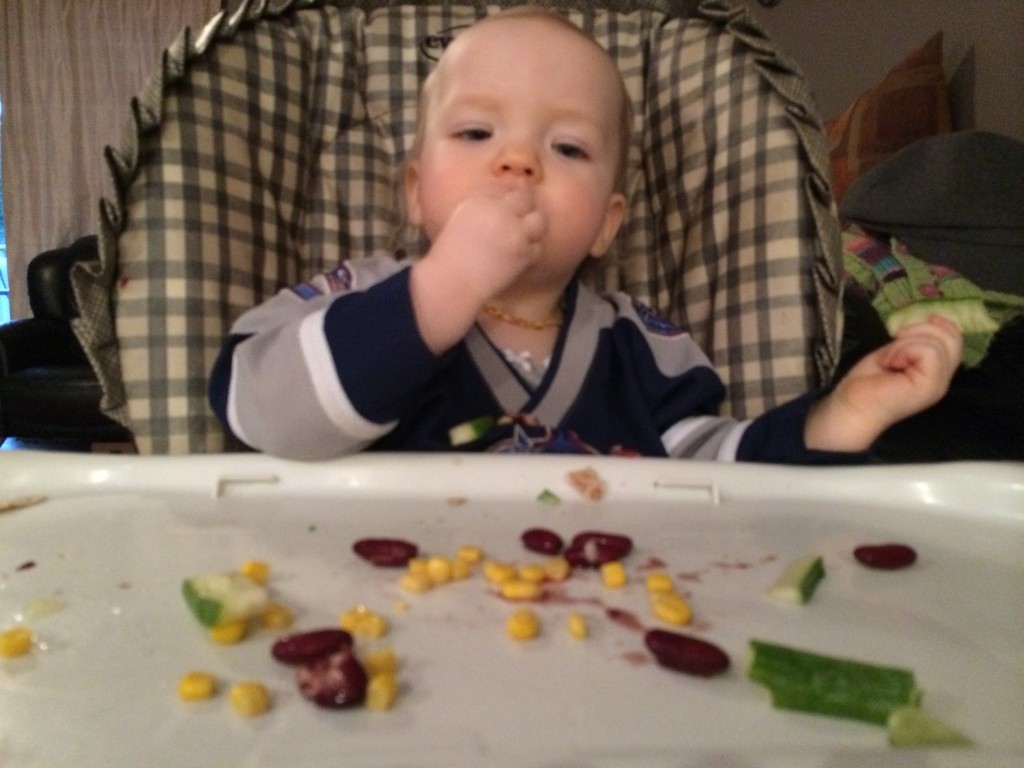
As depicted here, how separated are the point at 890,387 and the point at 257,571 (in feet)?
1.90

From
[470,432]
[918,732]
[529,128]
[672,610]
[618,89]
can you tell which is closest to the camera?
[918,732]

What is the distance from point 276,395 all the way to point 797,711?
0.50m

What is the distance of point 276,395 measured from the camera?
734mm

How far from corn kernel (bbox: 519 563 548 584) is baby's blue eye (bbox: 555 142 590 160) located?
1.85 feet

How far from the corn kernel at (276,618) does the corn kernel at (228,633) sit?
2 cm

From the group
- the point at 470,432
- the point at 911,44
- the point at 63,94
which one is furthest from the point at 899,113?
the point at 63,94

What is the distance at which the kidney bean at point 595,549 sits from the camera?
0.56 meters

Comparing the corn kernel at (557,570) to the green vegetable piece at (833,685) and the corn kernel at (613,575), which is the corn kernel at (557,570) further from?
the green vegetable piece at (833,685)

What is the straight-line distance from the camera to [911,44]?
2.28 metres

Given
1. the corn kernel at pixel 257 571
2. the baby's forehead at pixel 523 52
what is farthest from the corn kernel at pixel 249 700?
the baby's forehead at pixel 523 52

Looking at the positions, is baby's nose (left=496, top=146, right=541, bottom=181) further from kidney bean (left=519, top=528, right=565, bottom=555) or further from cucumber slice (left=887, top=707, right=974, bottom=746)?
cucumber slice (left=887, top=707, right=974, bottom=746)

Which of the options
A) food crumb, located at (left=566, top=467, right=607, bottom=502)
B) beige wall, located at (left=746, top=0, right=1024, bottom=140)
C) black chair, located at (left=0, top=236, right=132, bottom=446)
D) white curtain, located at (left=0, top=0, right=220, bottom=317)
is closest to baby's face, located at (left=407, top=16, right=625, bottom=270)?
food crumb, located at (left=566, top=467, right=607, bottom=502)

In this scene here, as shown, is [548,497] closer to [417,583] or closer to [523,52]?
[417,583]

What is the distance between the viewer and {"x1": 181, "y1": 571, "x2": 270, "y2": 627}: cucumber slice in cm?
45
